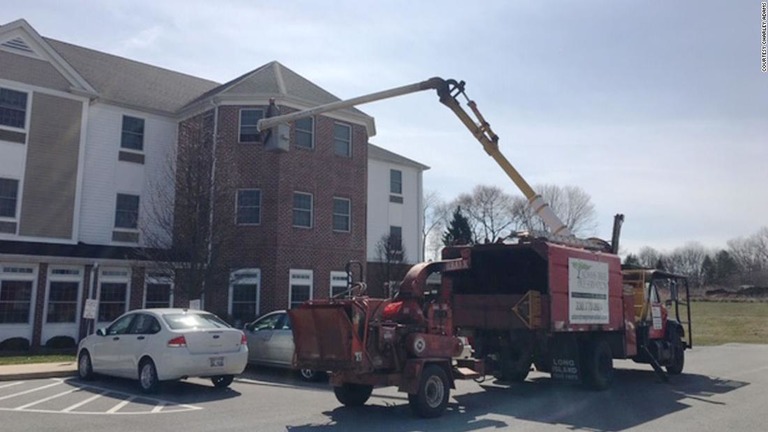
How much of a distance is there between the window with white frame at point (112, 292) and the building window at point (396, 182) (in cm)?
1532

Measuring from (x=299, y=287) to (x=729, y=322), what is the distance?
1362 inches

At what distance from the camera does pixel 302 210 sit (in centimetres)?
2700

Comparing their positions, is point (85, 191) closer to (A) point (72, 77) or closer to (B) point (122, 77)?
(A) point (72, 77)

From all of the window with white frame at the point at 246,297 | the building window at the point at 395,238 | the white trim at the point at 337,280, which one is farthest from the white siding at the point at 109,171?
the building window at the point at 395,238

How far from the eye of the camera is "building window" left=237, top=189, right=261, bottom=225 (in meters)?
26.2

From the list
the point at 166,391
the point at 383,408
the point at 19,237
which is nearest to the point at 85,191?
the point at 19,237

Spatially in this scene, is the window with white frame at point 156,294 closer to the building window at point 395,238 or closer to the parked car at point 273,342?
the parked car at point 273,342

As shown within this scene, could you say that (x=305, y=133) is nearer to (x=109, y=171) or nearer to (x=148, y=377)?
(x=109, y=171)

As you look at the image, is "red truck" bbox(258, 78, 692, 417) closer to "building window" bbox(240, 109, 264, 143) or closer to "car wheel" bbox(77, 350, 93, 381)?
"car wheel" bbox(77, 350, 93, 381)

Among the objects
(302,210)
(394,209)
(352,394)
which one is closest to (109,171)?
(302,210)

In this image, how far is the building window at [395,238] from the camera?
114 ft

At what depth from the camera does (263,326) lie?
54.4 feet

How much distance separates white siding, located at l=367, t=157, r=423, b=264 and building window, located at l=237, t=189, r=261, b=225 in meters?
9.40

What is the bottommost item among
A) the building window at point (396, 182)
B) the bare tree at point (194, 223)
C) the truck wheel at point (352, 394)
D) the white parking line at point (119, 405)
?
the white parking line at point (119, 405)
